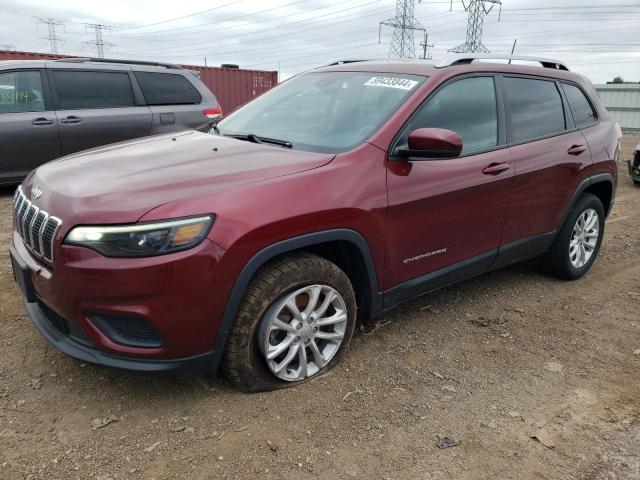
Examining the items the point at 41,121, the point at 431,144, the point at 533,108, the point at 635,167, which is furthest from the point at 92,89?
the point at 635,167

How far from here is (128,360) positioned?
2361mm

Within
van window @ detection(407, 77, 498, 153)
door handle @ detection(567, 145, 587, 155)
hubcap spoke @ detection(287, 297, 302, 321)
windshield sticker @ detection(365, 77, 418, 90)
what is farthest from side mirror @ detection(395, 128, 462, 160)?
door handle @ detection(567, 145, 587, 155)

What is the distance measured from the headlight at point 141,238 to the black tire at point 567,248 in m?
3.23

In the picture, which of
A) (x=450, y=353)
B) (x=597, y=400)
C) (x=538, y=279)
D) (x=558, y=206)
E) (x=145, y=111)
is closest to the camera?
(x=597, y=400)

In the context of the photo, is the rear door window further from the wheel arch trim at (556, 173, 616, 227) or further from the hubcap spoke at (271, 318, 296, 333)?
the hubcap spoke at (271, 318, 296, 333)

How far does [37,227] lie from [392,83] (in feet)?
6.99

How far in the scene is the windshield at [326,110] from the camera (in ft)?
9.87

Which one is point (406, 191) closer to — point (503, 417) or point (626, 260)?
point (503, 417)

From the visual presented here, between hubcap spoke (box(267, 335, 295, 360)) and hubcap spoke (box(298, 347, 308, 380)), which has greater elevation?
hubcap spoke (box(267, 335, 295, 360))

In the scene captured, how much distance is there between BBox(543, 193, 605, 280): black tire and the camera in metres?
4.26

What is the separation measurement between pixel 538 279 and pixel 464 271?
4.67 ft

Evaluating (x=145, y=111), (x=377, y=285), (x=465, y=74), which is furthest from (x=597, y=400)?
(x=145, y=111)

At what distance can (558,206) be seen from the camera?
4.06 m

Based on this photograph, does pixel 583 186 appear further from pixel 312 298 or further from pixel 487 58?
pixel 312 298
